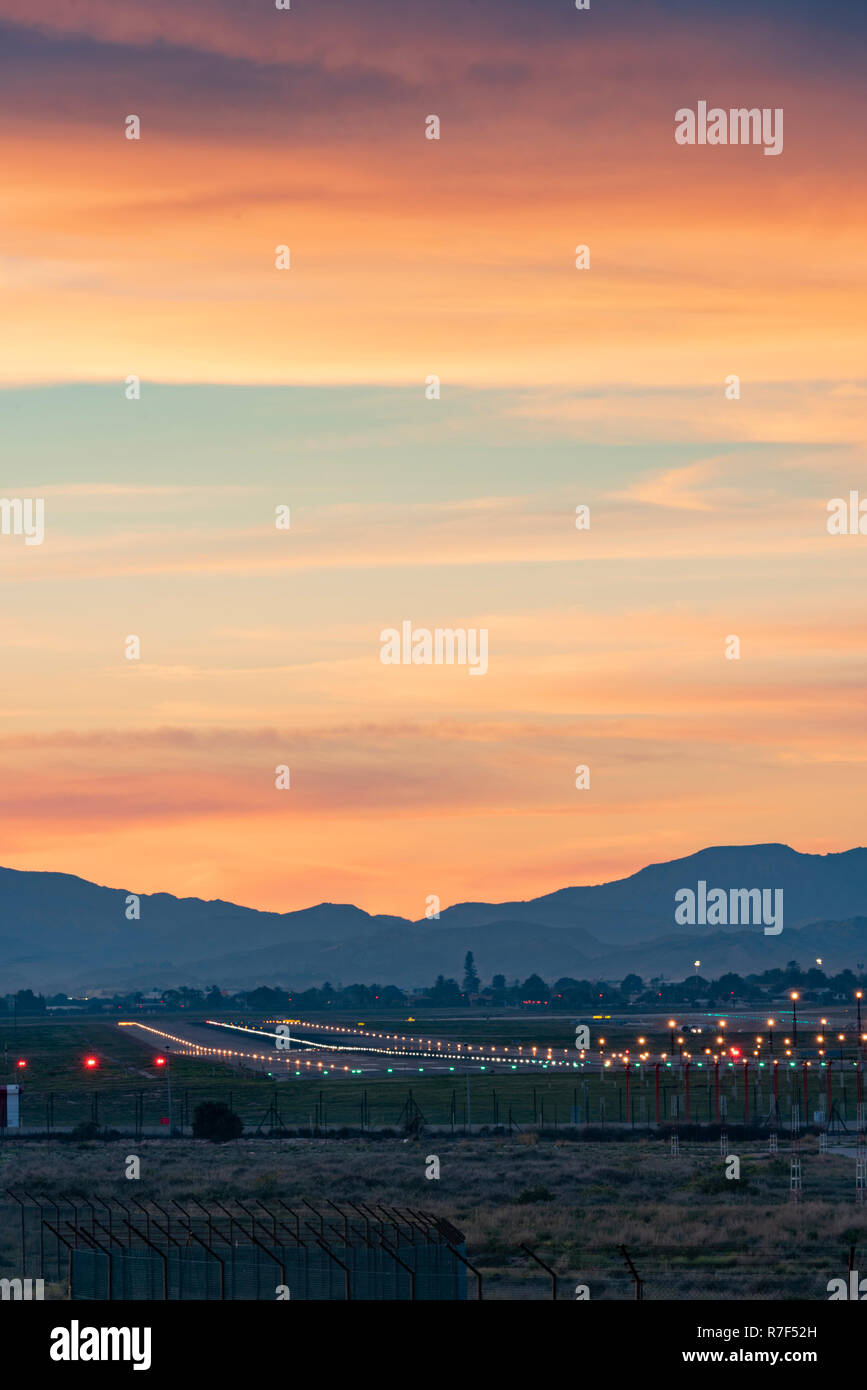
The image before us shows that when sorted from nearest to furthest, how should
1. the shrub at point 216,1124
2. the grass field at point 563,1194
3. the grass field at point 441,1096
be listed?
the grass field at point 563,1194
the shrub at point 216,1124
the grass field at point 441,1096

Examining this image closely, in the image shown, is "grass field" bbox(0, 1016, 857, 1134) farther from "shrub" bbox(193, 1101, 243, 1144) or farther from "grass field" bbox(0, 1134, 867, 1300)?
"grass field" bbox(0, 1134, 867, 1300)

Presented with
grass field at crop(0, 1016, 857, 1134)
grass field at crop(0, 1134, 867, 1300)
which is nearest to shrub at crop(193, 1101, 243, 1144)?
grass field at crop(0, 1134, 867, 1300)

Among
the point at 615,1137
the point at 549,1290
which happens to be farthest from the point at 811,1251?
the point at 615,1137

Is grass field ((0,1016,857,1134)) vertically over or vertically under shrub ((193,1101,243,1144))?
under

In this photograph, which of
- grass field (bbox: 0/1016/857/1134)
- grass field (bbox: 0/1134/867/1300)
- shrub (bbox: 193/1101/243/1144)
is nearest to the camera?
grass field (bbox: 0/1134/867/1300)

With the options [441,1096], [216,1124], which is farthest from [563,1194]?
[441,1096]

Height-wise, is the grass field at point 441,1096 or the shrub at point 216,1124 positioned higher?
the shrub at point 216,1124

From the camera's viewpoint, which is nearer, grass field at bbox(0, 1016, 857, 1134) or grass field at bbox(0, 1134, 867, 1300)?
grass field at bbox(0, 1134, 867, 1300)

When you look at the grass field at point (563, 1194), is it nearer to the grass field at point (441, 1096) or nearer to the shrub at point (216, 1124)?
the shrub at point (216, 1124)

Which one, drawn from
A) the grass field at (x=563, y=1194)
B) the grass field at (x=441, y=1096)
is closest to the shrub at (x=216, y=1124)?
the grass field at (x=563, y=1194)

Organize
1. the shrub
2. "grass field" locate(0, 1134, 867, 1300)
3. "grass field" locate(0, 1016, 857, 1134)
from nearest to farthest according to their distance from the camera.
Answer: "grass field" locate(0, 1134, 867, 1300), the shrub, "grass field" locate(0, 1016, 857, 1134)
